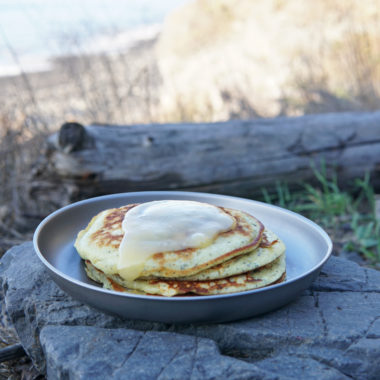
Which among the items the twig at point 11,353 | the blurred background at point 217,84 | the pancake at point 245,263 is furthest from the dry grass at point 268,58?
the twig at point 11,353

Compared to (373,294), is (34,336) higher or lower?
higher

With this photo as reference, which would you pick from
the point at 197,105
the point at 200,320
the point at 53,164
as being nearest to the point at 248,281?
the point at 200,320

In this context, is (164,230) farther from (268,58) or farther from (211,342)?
(268,58)

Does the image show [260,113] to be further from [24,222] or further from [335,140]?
[24,222]

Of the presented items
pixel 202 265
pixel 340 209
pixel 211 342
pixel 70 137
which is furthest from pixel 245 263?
pixel 340 209

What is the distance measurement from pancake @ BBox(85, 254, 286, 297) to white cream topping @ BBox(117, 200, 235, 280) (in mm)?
73

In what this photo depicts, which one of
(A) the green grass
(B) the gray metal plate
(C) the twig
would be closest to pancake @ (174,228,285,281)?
(B) the gray metal plate

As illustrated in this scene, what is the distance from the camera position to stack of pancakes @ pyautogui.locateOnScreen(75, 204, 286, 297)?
5.09 feet

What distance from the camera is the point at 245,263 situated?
164 cm

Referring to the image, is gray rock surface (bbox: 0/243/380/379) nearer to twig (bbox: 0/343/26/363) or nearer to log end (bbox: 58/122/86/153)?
twig (bbox: 0/343/26/363)

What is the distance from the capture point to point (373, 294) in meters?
1.91

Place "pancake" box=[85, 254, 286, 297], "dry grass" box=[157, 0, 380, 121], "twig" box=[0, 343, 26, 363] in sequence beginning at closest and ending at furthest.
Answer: "pancake" box=[85, 254, 286, 297]
"twig" box=[0, 343, 26, 363]
"dry grass" box=[157, 0, 380, 121]

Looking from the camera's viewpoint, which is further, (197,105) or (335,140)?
(197,105)

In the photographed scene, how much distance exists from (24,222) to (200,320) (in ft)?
9.71
